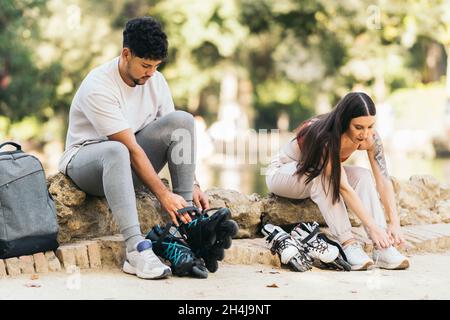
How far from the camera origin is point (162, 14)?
80.2 feet

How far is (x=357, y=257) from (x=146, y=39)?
1.67m

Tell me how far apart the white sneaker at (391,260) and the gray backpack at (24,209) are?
1.80 meters

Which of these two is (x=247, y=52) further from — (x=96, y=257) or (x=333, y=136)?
(x=96, y=257)

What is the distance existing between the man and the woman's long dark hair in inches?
26.1

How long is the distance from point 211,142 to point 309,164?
20.9 metres

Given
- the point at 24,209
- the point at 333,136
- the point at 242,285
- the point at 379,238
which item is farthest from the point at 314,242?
the point at 24,209

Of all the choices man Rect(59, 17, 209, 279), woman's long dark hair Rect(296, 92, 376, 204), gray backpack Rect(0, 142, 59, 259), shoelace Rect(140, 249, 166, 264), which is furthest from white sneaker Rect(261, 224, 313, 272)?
gray backpack Rect(0, 142, 59, 259)

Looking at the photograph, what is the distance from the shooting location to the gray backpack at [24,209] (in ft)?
13.8

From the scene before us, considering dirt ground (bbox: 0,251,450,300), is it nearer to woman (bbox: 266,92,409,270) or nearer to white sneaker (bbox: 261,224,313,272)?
white sneaker (bbox: 261,224,313,272)

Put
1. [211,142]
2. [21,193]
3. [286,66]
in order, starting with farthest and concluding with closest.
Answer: [286,66] < [211,142] < [21,193]

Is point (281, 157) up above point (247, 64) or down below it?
below

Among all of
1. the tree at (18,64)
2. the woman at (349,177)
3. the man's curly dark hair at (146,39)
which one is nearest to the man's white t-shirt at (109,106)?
the man's curly dark hair at (146,39)
